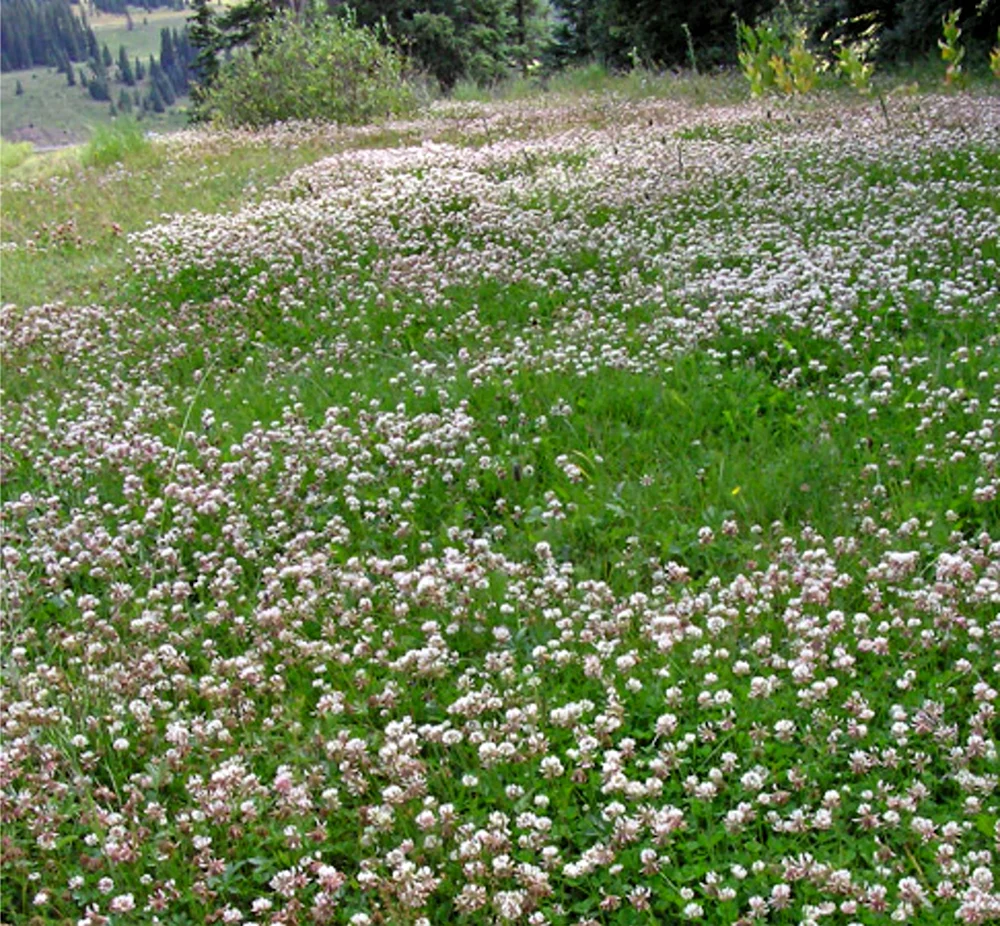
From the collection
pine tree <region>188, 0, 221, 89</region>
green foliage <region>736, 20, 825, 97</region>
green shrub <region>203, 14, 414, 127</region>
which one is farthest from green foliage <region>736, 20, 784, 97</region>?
pine tree <region>188, 0, 221, 89</region>

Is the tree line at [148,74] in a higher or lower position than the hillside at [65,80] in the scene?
lower

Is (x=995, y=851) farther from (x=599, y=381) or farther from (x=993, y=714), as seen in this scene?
(x=599, y=381)

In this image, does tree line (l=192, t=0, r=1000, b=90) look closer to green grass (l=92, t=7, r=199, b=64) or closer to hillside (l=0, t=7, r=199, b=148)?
hillside (l=0, t=7, r=199, b=148)

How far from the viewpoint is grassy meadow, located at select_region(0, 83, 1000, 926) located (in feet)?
10.8

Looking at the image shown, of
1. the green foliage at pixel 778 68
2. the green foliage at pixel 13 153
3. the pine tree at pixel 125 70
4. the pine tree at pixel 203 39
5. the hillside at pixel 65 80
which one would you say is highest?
the hillside at pixel 65 80

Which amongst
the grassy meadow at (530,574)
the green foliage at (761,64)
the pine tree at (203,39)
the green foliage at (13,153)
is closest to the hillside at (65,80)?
the pine tree at (203,39)

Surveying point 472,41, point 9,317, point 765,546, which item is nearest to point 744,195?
point 765,546

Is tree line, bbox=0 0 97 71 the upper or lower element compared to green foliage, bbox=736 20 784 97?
upper

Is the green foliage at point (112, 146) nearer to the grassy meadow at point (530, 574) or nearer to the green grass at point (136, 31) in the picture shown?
the grassy meadow at point (530, 574)

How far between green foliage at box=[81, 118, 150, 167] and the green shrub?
2768 mm

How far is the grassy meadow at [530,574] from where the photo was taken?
329 cm

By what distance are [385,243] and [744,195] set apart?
360 centimetres

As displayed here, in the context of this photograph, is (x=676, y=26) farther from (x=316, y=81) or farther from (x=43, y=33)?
(x=43, y=33)

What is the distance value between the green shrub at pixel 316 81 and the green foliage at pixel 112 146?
2.77 meters
